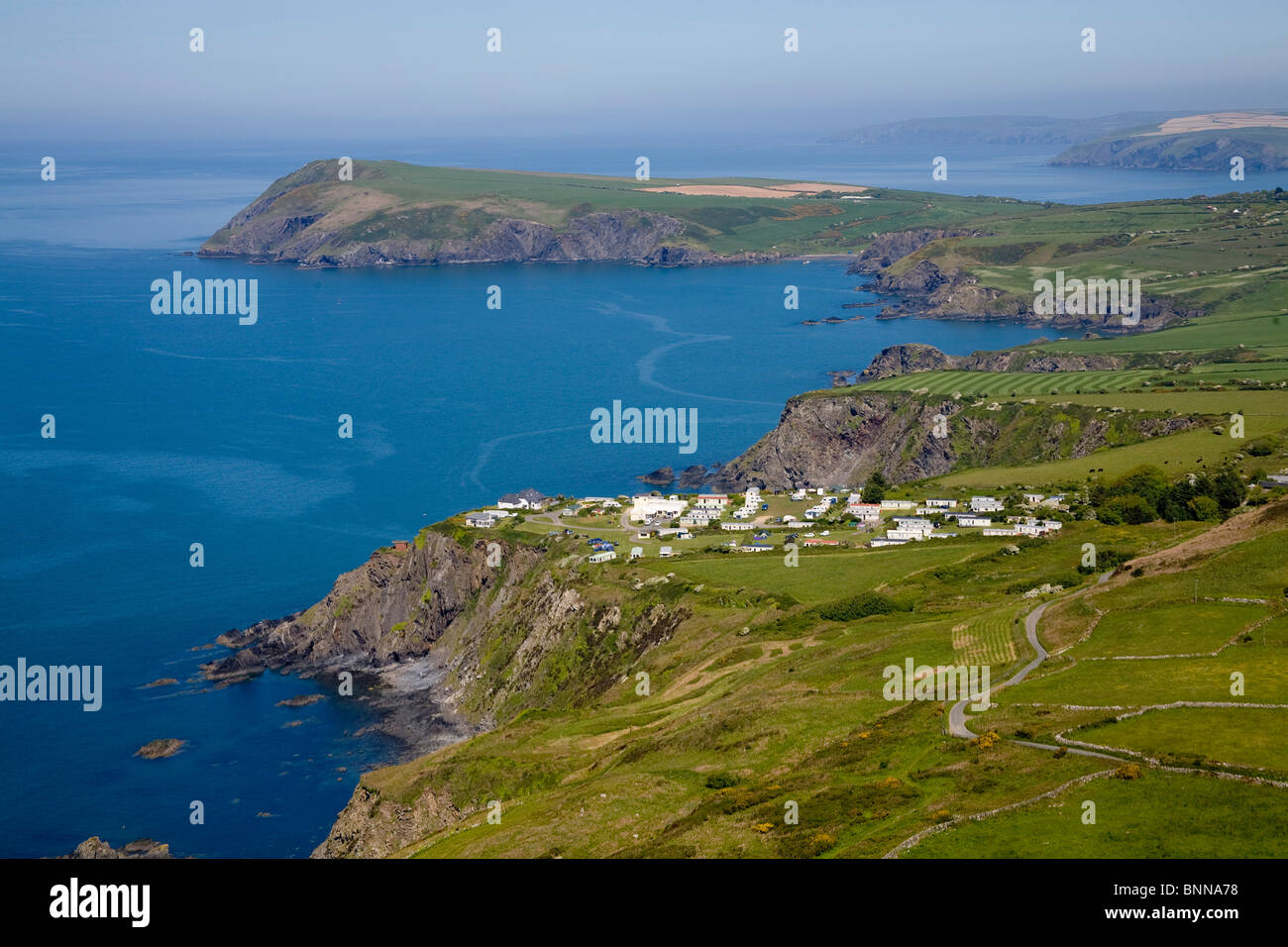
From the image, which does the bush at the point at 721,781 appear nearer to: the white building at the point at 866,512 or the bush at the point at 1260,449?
the white building at the point at 866,512

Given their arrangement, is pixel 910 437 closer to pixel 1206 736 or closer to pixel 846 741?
pixel 846 741

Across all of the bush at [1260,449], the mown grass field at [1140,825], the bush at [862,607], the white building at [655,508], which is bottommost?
the bush at [862,607]

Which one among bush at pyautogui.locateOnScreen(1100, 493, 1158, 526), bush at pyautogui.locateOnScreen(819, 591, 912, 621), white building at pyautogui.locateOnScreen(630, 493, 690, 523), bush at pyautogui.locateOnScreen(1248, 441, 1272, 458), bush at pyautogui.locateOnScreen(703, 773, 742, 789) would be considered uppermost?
bush at pyautogui.locateOnScreen(1248, 441, 1272, 458)

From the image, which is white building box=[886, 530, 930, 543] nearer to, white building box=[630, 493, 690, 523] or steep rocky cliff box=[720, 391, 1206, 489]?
white building box=[630, 493, 690, 523]

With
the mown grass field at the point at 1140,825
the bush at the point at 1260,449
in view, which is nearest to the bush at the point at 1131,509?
the bush at the point at 1260,449

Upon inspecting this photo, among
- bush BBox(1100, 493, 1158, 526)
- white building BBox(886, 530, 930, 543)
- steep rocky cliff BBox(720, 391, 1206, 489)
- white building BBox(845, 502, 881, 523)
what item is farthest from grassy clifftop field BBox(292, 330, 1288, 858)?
steep rocky cliff BBox(720, 391, 1206, 489)

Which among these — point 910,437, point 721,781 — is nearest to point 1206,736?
point 721,781

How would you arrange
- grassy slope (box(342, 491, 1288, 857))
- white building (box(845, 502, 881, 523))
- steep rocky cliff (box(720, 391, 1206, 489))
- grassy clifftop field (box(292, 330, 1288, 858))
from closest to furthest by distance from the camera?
grassy slope (box(342, 491, 1288, 857)) → grassy clifftop field (box(292, 330, 1288, 858)) → white building (box(845, 502, 881, 523)) → steep rocky cliff (box(720, 391, 1206, 489))
